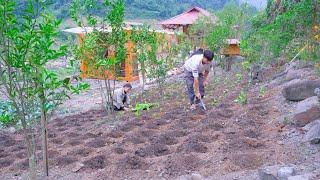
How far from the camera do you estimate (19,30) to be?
3.80 metres

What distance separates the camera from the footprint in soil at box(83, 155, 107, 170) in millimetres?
5324

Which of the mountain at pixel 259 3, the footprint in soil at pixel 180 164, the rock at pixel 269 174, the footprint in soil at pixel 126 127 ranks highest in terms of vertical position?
the mountain at pixel 259 3

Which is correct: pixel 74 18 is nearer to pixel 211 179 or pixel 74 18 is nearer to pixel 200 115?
pixel 200 115

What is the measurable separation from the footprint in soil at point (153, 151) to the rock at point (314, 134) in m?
1.75

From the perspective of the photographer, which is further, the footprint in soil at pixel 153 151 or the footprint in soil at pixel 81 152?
the footprint in soil at pixel 81 152

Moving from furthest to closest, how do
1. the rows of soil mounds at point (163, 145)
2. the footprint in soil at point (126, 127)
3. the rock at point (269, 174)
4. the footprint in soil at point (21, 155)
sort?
the footprint in soil at point (126, 127), the footprint in soil at point (21, 155), the rows of soil mounds at point (163, 145), the rock at point (269, 174)

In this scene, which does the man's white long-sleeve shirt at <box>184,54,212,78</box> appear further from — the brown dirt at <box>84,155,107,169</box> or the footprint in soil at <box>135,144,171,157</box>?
the brown dirt at <box>84,155,107,169</box>

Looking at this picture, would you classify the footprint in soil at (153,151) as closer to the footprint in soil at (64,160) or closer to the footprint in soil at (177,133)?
the footprint in soil at (177,133)

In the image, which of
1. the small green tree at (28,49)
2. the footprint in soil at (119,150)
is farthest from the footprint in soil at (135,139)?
the small green tree at (28,49)

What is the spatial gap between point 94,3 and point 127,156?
3938 millimetres

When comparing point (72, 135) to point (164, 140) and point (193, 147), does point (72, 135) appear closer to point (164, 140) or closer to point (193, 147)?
point (164, 140)

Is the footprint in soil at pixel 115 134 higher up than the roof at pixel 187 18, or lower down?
lower down

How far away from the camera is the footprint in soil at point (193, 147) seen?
216 inches

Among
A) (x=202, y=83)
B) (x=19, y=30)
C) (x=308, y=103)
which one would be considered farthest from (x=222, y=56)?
(x=19, y=30)
